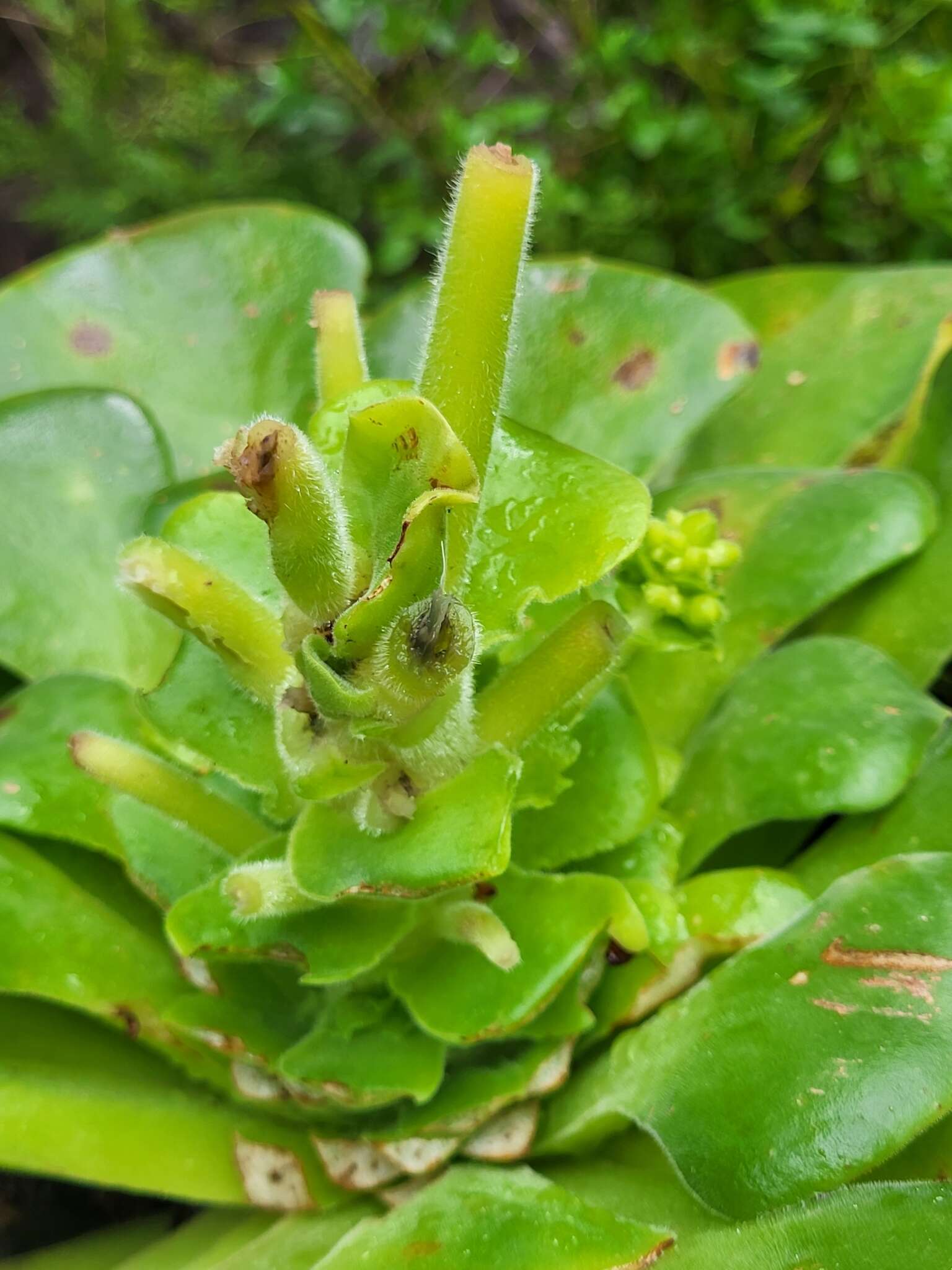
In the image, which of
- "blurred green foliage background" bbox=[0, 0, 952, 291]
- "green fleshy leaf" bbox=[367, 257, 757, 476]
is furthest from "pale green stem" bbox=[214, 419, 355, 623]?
"blurred green foliage background" bbox=[0, 0, 952, 291]

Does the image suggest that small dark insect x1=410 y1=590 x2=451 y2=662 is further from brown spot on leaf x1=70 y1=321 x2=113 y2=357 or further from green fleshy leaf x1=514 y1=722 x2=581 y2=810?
brown spot on leaf x1=70 y1=321 x2=113 y2=357

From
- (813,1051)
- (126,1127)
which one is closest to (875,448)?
(813,1051)

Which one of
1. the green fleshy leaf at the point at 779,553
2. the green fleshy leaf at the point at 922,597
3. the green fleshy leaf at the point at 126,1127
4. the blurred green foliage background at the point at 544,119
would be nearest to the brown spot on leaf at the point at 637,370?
the green fleshy leaf at the point at 779,553

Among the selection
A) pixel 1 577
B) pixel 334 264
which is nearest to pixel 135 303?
pixel 334 264

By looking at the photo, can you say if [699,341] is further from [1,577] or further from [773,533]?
[1,577]

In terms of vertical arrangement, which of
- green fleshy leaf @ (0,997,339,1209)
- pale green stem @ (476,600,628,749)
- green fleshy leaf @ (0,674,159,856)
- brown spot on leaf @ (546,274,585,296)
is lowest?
green fleshy leaf @ (0,997,339,1209)

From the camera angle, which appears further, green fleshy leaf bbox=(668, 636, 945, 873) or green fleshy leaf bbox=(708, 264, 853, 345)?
green fleshy leaf bbox=(708, 264, 853, 345)

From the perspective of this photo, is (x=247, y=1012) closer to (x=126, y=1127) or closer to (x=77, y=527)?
(x=126, y=1127)

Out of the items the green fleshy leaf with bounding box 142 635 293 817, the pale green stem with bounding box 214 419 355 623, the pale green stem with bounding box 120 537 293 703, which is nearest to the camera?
the pale green stem with bounding box 214 419 355 623

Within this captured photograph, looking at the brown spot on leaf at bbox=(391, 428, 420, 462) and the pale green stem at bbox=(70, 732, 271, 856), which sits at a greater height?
the brown spot on leaf at bbox=(391, 428, 420, 462)
